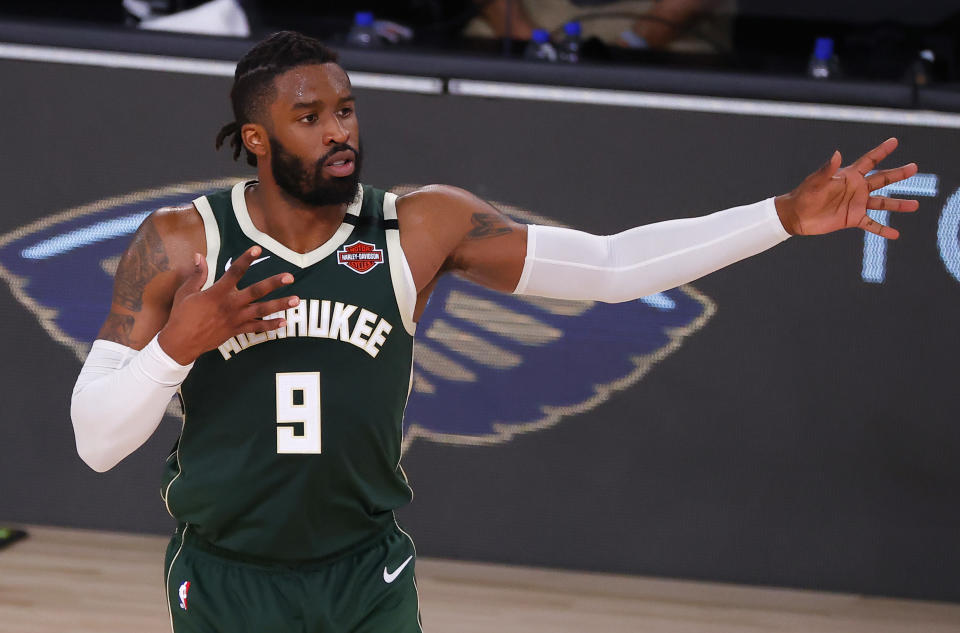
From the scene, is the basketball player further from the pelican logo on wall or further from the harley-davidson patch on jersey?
the pelican logo on wall

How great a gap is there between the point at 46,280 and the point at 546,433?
1719 mm

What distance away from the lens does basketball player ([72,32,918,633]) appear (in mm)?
2002

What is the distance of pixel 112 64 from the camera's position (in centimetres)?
375

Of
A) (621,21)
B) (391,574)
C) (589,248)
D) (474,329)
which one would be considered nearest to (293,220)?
(589,248)

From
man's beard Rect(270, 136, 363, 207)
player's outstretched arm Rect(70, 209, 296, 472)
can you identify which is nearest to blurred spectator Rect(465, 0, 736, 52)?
man's beard Rect(270, 136, 363, 207)

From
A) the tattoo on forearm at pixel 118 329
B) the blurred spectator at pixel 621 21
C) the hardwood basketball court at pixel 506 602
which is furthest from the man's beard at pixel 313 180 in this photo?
the blurred spectator at pixel 621 21

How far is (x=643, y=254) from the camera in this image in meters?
2.20

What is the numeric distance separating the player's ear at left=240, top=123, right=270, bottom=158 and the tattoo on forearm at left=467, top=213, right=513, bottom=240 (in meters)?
0.41

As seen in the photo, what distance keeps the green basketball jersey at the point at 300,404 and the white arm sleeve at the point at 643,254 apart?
29 cm

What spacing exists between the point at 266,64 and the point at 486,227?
503 mm

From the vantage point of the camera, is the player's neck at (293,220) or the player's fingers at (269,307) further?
the player's neck at (293,220)

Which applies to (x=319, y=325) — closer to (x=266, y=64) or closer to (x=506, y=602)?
(x=266, y=64)

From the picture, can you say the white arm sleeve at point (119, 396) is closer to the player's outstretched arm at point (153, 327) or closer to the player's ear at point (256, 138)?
the player's outstretched arm at point (153, 327)

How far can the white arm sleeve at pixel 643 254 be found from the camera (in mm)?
2156
